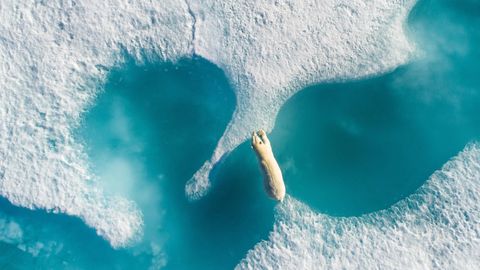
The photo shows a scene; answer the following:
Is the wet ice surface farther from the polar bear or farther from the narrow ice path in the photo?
the polar bear

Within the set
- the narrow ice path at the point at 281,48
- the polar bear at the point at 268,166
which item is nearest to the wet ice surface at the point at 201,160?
the narrow ice path at the point at 281,48

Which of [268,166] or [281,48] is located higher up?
[281,48]

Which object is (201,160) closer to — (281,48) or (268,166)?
(268,166)

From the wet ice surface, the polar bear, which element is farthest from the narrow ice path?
the polar bear

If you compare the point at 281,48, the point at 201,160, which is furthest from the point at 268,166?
the point at 281,48

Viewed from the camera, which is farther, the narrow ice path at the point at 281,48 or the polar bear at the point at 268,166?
the narrow ice path at the point at 281,48

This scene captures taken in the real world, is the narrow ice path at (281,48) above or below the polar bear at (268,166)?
above

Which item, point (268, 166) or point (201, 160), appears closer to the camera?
point (268, 166)

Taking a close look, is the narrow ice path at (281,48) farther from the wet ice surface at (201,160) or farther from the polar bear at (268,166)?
the polar bear at (268,166)
